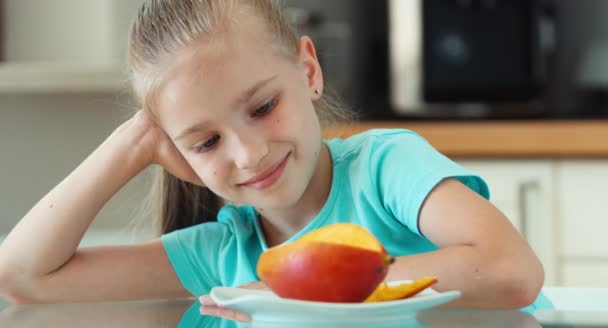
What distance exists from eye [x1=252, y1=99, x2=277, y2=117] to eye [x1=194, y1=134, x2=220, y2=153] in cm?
6

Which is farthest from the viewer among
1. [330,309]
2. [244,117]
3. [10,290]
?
[10,290]

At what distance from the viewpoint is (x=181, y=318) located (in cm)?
75

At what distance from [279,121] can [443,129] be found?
143cm

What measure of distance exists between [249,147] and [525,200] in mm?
1482

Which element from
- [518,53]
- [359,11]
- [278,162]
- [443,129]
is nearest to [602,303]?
[278,162]

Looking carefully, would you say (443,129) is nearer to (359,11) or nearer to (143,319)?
(359,11)

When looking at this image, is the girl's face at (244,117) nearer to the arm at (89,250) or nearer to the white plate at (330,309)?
the arm at (89,250)

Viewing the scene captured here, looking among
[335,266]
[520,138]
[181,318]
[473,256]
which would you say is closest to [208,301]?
→ [181,318]

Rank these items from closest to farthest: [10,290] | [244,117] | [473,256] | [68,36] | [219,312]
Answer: [219,312] → [473,256] → [244,117] → [10,290] → [68,36]

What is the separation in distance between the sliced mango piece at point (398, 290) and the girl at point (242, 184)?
0.10m

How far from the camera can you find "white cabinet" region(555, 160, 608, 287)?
2.26 m

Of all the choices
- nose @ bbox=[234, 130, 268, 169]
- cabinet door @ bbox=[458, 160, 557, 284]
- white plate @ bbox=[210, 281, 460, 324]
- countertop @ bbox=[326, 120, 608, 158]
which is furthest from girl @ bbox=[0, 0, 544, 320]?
cabinet door @ bbox=[458, 160, 557, 284]

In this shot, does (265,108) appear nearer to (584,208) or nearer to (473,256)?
(473,256)

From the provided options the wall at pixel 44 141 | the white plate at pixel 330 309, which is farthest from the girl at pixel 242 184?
the wall at pixel 44 141
